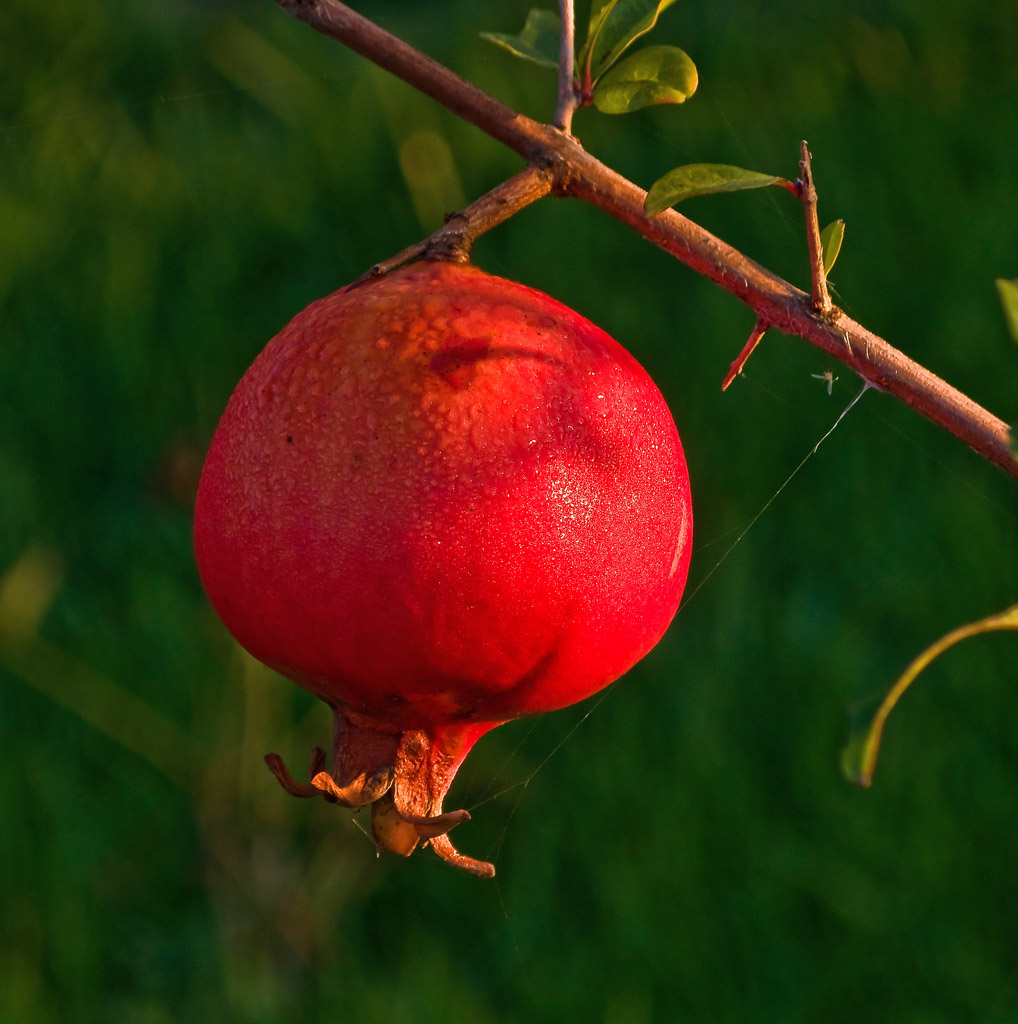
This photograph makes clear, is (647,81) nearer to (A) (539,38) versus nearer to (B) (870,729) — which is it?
(A) (539,38)

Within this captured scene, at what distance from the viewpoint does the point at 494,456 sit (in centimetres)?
55

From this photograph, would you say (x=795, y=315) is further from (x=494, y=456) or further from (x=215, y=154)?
(x=215, y=154)

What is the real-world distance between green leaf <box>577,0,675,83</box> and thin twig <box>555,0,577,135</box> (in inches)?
0.4

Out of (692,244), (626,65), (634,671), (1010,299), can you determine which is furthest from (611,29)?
(634,671)

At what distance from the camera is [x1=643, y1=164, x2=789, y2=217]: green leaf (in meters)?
0.55

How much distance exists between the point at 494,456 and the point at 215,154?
2.00 m

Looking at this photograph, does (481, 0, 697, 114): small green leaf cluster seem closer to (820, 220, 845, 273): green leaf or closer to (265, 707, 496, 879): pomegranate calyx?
(820, 220, 845, 273): green leaf

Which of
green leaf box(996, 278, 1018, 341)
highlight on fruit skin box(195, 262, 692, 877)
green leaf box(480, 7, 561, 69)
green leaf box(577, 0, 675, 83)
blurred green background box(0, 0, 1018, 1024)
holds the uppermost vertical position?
green leaf box(996, 278, 1018, 341)

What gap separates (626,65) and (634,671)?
151 centimetres

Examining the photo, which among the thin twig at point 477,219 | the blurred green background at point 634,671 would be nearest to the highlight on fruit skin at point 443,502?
the thin twig at point 477,219

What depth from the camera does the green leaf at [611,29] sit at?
2.16 feet

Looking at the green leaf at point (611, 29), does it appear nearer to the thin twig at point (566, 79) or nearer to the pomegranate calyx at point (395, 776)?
the thin twig at point (566, 79)

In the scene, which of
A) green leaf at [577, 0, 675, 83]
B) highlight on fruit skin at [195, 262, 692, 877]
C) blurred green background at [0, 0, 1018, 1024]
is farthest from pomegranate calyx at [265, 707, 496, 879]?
blurred green background at [0, 0, 1018, 1024]

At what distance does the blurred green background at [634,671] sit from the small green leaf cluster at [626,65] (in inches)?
46.2
